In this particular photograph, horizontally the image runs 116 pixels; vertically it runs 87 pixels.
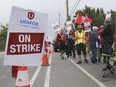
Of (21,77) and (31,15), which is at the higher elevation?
Answer: (31,15)

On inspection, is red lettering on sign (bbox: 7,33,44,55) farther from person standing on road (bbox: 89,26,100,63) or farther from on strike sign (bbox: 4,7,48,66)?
person standing on road (bbox: 89,26,100,63)

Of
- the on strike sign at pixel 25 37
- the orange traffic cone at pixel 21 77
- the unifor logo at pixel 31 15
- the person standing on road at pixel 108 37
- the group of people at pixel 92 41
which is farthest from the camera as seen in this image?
the group of people at pixel 92 41

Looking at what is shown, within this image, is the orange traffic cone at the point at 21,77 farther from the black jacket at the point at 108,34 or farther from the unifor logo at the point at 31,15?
the black jacket at the point at 108,34

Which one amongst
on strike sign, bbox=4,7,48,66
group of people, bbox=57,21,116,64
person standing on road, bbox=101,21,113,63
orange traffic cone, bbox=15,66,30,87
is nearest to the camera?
on strike sign, bbox=4,7,48,66

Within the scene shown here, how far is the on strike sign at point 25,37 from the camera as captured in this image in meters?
6.22

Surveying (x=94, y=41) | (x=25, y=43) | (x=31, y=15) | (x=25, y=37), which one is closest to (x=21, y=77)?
(x=25, y=43)

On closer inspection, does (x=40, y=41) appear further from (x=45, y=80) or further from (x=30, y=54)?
(x=45, y=80)

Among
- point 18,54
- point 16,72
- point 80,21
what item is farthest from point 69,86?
point 80,21

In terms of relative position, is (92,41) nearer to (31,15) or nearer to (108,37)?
(108,37)

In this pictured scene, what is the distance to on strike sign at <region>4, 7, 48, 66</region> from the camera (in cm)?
622

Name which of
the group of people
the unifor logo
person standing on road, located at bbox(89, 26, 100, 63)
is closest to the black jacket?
the group of people

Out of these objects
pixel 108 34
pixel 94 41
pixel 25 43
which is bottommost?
pixel 25 43

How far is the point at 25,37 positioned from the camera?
6375 millimetres

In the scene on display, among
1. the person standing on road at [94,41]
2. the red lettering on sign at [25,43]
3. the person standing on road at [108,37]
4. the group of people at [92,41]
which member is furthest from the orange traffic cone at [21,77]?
the person standing on road at [94,41]
